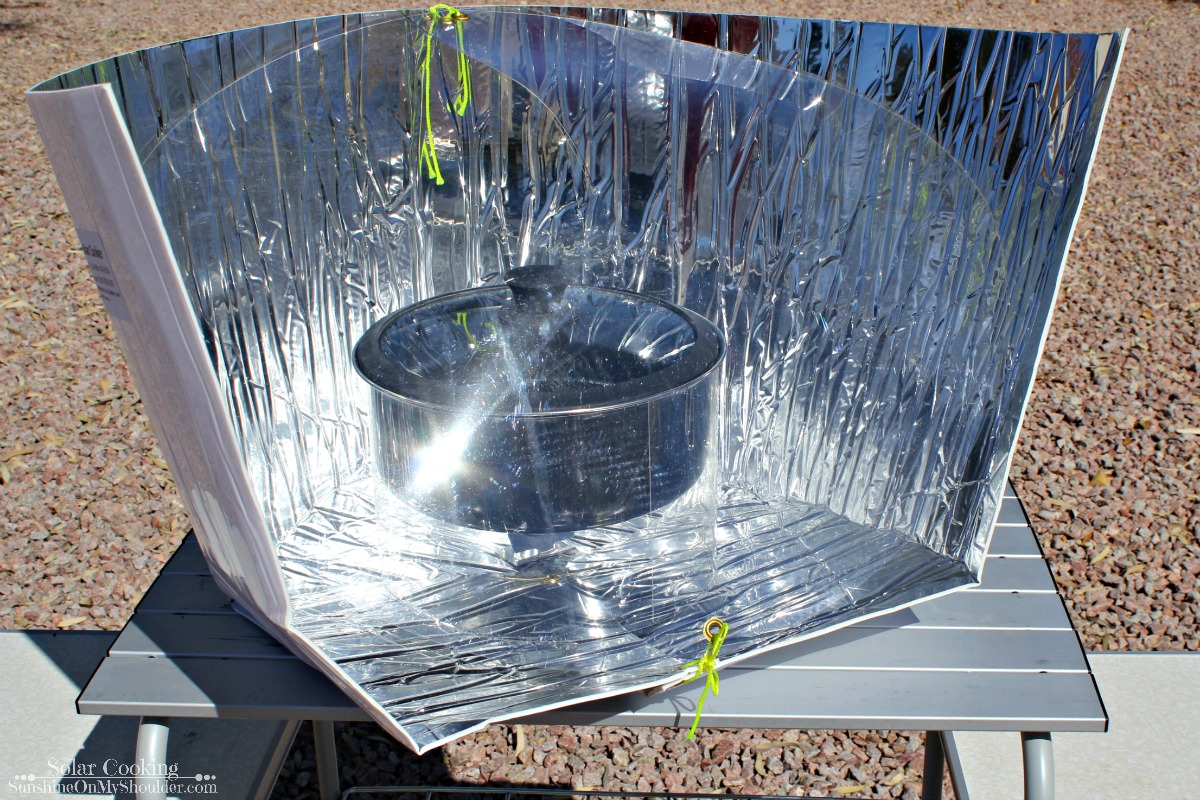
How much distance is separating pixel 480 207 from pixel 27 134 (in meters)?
3.90

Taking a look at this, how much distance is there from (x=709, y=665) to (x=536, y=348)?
1.66ft

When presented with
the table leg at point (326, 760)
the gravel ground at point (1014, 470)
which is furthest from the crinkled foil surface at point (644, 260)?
the gravel ground at point (1014, 470)

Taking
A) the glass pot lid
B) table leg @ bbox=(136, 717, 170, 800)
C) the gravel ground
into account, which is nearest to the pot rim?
the glass pot lid

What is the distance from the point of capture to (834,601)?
1365 mm

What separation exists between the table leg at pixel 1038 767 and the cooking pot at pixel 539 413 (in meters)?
0.54

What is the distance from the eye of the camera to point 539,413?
1259 mm

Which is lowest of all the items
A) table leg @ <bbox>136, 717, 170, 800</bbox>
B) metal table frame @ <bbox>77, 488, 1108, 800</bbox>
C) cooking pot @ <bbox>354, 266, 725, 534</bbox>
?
table leg @ <bbox>136, 717, 170, 800</bbox>

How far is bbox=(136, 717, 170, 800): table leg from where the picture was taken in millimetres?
1164

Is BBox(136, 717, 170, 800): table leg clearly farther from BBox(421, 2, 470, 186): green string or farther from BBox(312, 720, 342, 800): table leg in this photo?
BBox(421, 2, 470, 186): green string

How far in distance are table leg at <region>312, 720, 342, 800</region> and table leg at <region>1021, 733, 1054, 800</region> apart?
3.63ft

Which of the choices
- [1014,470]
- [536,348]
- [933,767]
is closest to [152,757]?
[536,348]

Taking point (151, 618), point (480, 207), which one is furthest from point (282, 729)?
point (480, 207)

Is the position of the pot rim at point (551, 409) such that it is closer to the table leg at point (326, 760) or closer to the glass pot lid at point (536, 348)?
the glass pot lid at point (536, 348)

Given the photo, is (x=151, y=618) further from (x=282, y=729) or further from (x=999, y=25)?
(x=999, y=25)
